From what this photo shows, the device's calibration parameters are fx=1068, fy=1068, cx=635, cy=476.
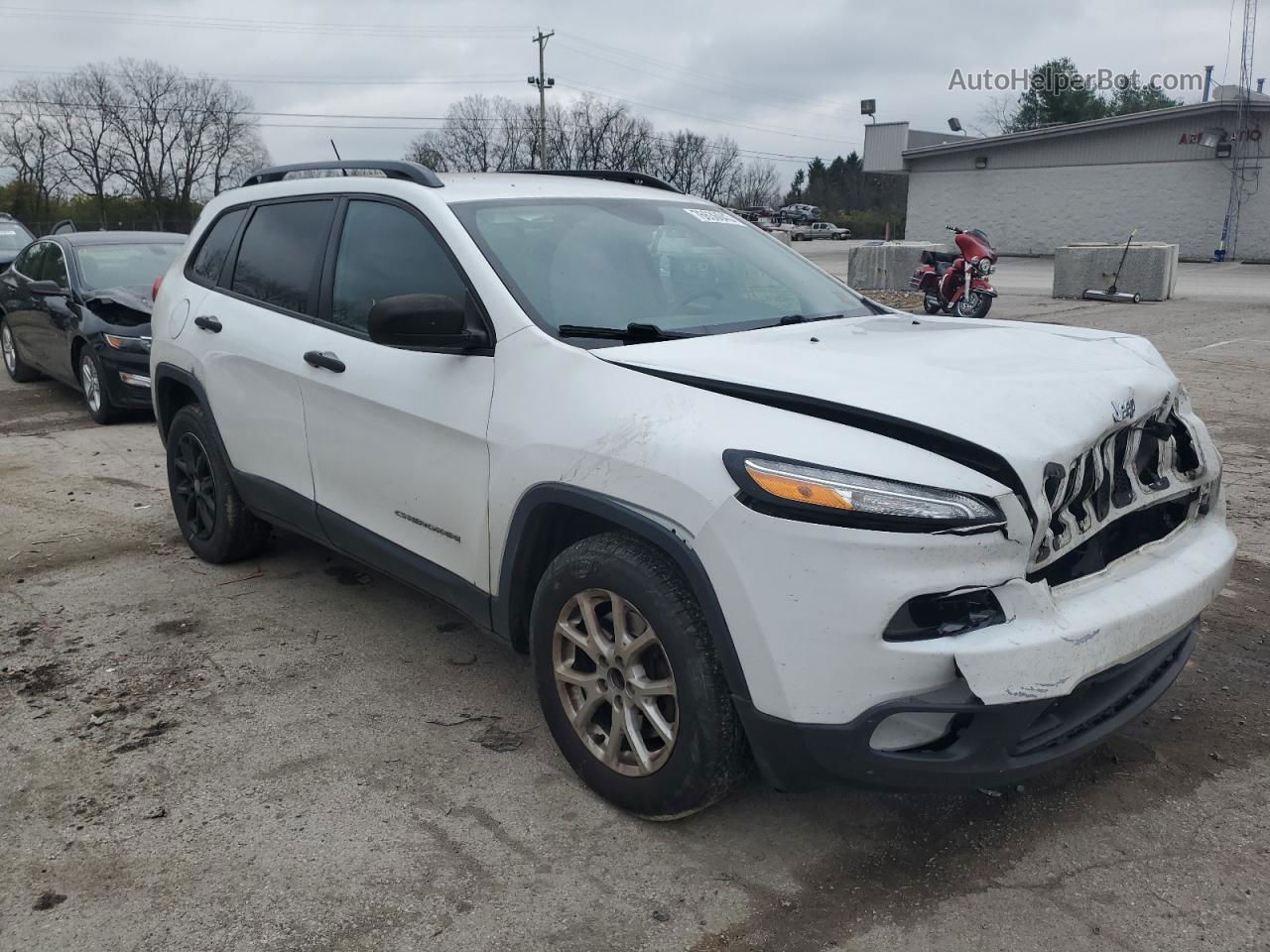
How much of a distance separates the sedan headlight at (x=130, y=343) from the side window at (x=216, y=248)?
3.84m

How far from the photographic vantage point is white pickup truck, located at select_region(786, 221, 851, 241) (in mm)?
61719

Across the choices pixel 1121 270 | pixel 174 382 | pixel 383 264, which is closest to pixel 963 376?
pixel 383 264

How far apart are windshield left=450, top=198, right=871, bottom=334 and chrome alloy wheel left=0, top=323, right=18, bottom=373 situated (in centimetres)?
944

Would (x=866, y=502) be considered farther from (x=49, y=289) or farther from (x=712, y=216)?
(x=49, y=289)

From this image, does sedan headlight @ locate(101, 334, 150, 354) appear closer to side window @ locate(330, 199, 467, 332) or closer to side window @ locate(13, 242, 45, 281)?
side window @ locate(13, 242, 45, 281)

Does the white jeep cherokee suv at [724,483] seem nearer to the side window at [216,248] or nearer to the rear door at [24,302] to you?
the side window at [216,248]

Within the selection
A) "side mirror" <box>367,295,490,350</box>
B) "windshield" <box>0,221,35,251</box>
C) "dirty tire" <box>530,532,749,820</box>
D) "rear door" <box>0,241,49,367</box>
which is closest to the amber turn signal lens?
"dirty tire" <box>530,532,749,820</box>

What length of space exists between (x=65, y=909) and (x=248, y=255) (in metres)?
2.92

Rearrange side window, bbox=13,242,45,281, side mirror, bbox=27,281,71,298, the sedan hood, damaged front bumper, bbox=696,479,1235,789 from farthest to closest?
side window, bbox=13,242,45,281 < side mirror, bbox=27,281,71,298 < the sedan hood < damaged front bumper, bbox=696,479,1235,789

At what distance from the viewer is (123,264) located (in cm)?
962

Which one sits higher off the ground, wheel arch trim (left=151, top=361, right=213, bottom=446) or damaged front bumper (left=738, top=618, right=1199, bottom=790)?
wheel arch trim (left=151, top=361, right=213, bottom=446)

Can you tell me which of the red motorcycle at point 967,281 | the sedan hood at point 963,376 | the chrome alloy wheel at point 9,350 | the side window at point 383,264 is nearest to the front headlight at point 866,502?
the sedan hood at point 963,376

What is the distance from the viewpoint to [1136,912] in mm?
2572

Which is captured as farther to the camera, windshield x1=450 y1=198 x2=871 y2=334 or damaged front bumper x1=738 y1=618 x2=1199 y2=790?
windshield x1=450 y1=198 x2=871 y2=334
